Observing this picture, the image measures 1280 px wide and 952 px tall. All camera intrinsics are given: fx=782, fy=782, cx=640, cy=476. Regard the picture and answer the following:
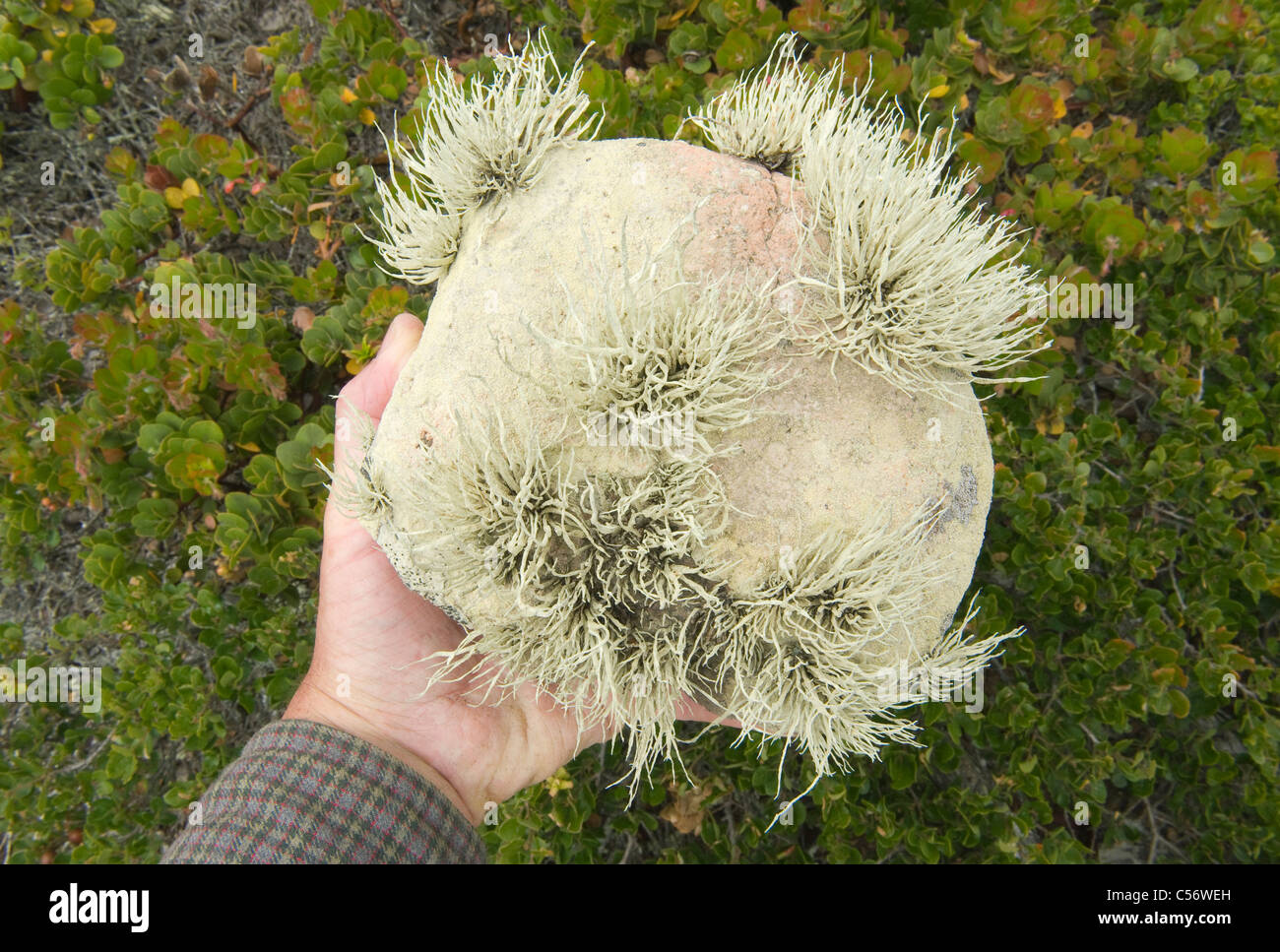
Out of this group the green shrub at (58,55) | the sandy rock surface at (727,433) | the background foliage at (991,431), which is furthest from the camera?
the green shrub at (58,55)

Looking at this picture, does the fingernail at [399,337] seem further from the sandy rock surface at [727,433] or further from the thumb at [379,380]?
the sandy rock surface at [727,433]

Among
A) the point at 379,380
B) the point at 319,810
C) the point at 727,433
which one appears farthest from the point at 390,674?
the point at 727,433

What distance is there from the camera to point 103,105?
3521mm
